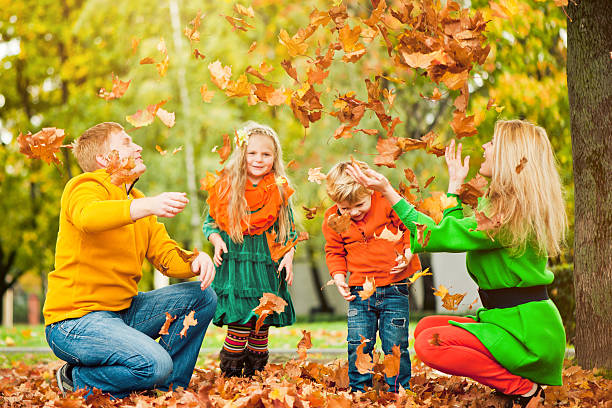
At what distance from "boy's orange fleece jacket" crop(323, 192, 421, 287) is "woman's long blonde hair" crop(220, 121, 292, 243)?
43 centimetres

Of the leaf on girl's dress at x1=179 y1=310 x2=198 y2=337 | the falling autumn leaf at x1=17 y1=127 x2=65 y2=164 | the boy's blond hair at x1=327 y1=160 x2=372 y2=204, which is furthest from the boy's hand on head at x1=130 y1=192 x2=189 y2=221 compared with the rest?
the boy's blond hair at x1=327 y1=160 x2=372 y2=204

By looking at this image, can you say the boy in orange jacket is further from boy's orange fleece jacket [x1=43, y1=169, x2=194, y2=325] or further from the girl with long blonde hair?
boy's orange fleece jacket [x1=43, y1=169, x2=194, y2=325]

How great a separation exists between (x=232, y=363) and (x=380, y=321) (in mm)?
1054

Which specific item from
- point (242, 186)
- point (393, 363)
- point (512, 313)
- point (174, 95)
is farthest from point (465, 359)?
point (174, 95)

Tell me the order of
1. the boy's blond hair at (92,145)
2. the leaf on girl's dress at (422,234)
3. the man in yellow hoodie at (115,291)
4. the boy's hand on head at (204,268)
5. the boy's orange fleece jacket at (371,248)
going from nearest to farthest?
1. the leaf on girl's dress at (422,234)
2. the man in yellow hoodie at (115,291)
3. the boy's hand on head at (204,268)
4. the boy's blond hair at (92,145)
5. the boy's orange fleece jacket at (371,248)

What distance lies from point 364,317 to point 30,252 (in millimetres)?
15906

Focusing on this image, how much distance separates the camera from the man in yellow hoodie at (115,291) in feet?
10.5

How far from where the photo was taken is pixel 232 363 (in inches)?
166

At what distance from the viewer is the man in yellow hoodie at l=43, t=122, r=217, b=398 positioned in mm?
3207

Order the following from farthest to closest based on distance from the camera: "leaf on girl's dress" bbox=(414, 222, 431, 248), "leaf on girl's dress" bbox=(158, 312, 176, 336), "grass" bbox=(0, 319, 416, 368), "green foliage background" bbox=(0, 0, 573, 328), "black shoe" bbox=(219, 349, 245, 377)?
"green foliage background" bbox=(0, 0, 573, 328) → "grass" bbox=(0, 319, 416, 368) → "black shoe" bbox=(219, 349, 245, 377) → "leaf on girl's dress" bbox=(158, 312, 176, 336) → "leaf on girl's dress" bbox=(414, 222, 431, 248)

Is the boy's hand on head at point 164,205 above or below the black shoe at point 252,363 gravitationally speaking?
above

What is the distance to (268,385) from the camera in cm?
371

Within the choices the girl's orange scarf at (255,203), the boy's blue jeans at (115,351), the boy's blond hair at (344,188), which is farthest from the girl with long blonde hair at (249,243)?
the boy's blue jeans at (115,351)

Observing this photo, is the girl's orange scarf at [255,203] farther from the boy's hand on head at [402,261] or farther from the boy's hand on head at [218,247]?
the boy's hand on head at [402,261]
